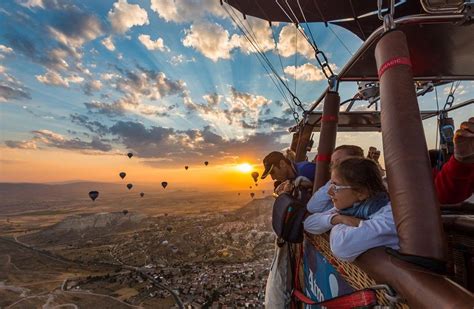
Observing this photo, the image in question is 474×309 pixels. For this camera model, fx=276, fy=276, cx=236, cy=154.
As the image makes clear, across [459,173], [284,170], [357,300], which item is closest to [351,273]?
[357,300]

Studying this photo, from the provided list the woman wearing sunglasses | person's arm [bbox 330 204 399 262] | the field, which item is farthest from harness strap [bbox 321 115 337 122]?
the field

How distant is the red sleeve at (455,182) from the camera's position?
91.6 inches

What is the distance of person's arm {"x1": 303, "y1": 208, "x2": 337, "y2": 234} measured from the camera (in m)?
1.99

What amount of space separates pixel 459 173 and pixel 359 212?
1.29 m

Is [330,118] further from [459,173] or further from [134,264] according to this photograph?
[134,264]

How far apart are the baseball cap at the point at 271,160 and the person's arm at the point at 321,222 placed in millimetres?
1357

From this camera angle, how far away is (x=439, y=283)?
1032 mm

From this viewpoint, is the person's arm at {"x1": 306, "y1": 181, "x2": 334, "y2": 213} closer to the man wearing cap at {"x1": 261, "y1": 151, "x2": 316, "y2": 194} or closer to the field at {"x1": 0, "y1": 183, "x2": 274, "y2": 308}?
the man wearing cap at {"x1": 261, "y1": 151, "x2": 316, "y2": 194}

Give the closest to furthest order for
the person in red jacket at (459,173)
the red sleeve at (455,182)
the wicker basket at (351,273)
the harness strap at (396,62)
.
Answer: the wicker basket at (351,273) < the harness strap at (396,62) < the person in red jacket at (459,173) < the red sleeve at (455,182)

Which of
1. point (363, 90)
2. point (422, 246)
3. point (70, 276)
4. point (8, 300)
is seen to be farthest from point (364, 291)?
point (70, 276)

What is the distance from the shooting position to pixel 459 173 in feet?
7.69

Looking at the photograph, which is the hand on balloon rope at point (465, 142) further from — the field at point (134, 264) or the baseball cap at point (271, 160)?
the field at point (134, 264)

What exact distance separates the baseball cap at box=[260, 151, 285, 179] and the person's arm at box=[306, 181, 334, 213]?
108cm

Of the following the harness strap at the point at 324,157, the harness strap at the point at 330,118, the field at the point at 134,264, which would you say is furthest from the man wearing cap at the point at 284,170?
the field at the point at 134,264
